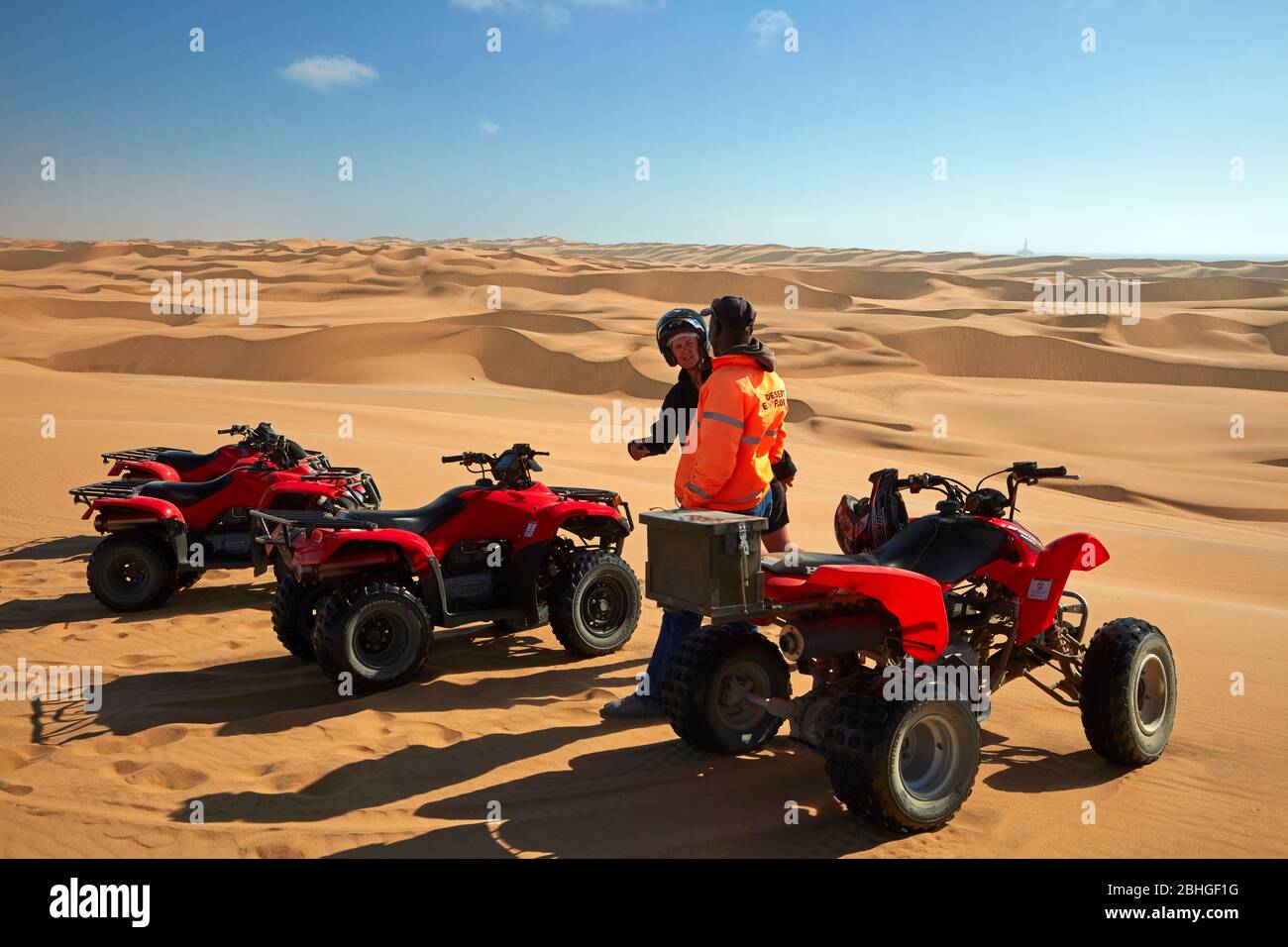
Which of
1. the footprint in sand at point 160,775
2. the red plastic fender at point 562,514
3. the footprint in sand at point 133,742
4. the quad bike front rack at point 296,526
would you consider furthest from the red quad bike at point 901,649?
the footprint in sand at point 133,742

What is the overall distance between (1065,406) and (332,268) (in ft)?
151

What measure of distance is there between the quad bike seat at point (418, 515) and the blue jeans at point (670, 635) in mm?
1688

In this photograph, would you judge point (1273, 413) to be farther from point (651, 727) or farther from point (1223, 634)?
point (651, 727)

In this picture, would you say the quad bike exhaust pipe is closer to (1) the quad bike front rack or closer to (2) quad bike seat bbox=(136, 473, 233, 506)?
(1) the quad bike front rack

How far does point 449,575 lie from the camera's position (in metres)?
6.34

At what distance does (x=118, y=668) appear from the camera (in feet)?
20.1

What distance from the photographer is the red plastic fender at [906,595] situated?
155 inches

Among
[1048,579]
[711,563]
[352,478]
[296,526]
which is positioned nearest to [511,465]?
[296,526]

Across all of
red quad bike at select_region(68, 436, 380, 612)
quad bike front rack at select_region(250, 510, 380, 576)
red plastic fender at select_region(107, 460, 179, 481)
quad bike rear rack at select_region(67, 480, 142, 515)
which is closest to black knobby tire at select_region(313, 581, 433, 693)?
quad bike front rack at select_region(250, 510, 380, 576)

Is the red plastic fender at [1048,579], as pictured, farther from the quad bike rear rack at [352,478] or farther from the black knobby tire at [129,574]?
the black knobby tire at [129,574]

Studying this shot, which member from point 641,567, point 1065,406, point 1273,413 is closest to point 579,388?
point 1065,406

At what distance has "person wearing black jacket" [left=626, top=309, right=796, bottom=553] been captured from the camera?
5324 mm

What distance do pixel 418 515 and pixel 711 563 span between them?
113 inches

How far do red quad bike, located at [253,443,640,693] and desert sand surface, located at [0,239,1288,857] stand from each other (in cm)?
25
